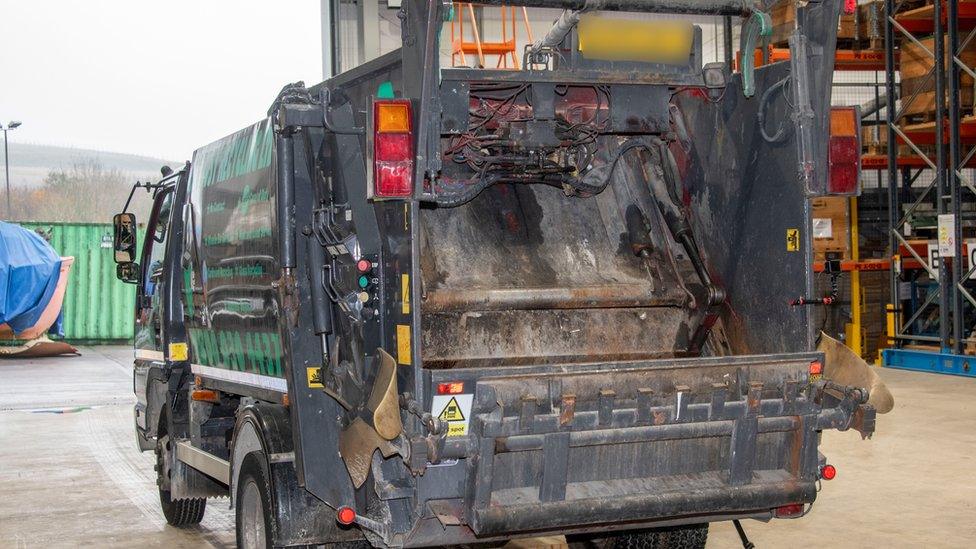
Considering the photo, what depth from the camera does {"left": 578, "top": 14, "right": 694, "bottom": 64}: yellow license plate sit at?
206 inches

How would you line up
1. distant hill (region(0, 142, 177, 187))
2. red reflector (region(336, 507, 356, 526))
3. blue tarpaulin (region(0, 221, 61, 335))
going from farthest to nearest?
distant hill (region(0, 142, 177, 187)) < blue tarpaulin (region(0, 221, 61, 335)) < red reflector (region(336, 507, 356, 526))

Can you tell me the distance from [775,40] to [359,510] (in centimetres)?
1351

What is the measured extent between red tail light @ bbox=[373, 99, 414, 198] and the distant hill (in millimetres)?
69377

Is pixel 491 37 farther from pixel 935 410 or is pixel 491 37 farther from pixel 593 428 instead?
pixel 593 428

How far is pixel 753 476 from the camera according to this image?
16.2 feet

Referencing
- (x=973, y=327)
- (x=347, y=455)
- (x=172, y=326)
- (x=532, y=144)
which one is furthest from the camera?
(x=973, y=327)

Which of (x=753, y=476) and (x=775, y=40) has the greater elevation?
(x=775, y=40)

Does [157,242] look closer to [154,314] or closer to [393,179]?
[154,314]

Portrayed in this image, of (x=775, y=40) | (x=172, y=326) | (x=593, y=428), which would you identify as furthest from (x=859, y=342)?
(x=593, y=428)

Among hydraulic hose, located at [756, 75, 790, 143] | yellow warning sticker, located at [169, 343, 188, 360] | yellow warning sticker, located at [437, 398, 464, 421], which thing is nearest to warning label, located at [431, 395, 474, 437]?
yellow warning sticker, located at [437, 398, 464, 421]

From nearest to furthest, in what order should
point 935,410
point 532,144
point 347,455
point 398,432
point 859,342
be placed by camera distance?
point 398,432 < point 347,455 < point 532,144 < point 935,410 < point 859,342

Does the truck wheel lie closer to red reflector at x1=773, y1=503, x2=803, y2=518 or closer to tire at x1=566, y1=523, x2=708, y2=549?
tire at x1=566, y1=523, x2=708, y2=549

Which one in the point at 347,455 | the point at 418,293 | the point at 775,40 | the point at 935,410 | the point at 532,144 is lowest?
the point at 935,410

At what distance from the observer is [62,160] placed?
76750 millimetres
